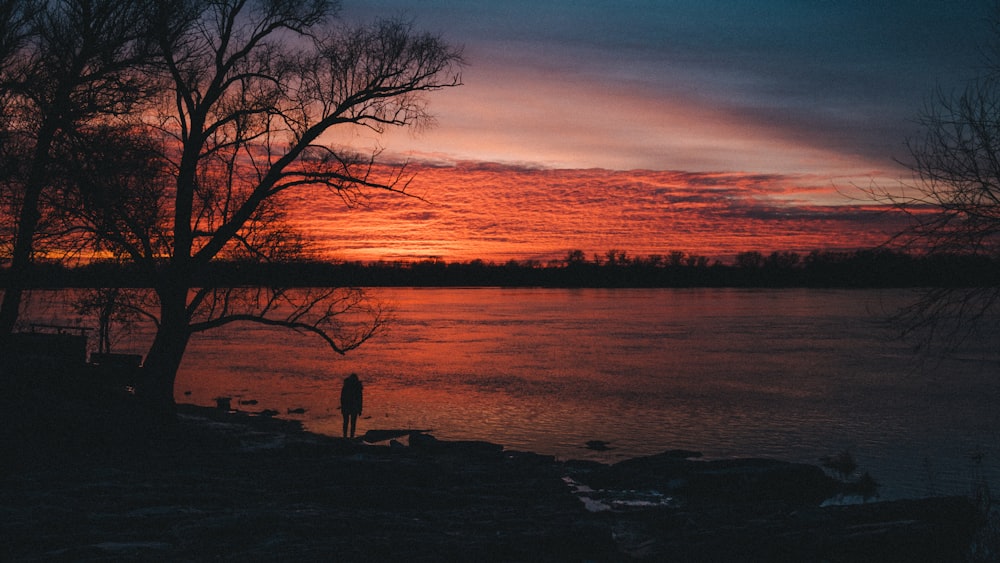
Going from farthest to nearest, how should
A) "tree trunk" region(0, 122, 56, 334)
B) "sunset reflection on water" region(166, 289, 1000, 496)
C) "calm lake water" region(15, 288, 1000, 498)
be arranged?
"sunset reflection on water" region(166, 289, 1000, 496)
"calm lake water" region(15, 288, 1000, 498)
"tree trunk" region(0, 122, 56, 334)

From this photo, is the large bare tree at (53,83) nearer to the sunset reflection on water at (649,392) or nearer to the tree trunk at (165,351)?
the tree trunk at (165,351)

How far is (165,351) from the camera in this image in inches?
774

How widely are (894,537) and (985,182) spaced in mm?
5870

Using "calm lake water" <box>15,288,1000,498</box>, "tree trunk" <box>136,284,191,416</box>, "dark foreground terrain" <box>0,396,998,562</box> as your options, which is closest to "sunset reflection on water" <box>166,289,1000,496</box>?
"calm lake water" <box>15,288,1000,498</box>

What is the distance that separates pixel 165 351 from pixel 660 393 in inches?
1159

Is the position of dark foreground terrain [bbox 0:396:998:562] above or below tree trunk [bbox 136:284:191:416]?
below

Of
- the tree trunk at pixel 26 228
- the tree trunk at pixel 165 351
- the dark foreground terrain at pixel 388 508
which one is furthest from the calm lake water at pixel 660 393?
the tree trunk at pixel 26 228

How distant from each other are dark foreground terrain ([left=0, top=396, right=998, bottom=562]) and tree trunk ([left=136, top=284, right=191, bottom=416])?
38.7 inches

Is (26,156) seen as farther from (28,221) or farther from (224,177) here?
(224,177)

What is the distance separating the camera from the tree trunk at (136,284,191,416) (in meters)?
19.5

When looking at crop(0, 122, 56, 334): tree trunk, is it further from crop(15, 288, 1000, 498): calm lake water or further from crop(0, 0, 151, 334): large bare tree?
crop(15, 288, 1000, 498): calm lake water

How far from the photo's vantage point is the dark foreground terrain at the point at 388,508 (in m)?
10.4

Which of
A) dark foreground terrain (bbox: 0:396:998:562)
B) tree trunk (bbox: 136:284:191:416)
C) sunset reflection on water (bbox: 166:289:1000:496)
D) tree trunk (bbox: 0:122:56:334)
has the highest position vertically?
tree trunk (bbox: 0:122:56:334)

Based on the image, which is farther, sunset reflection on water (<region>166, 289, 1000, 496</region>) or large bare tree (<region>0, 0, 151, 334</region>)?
sunset reflection on water (<region>166, 289, 1000, 496</region>)
